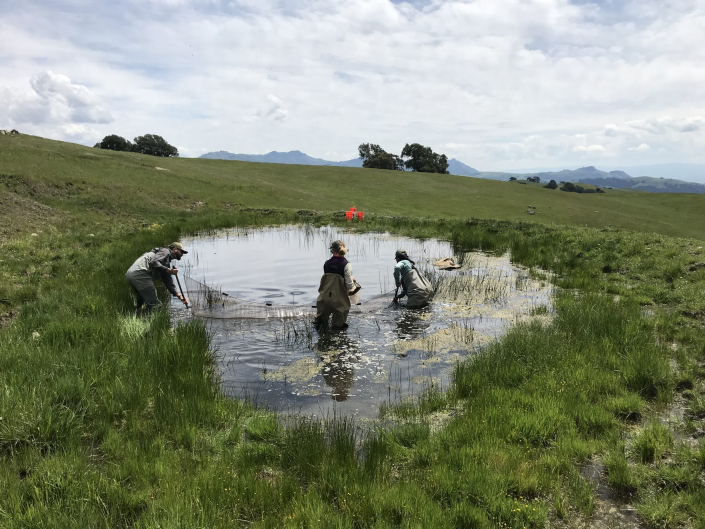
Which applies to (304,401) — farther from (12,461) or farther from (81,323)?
(81,323)

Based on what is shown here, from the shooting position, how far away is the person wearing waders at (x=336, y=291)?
10773mm

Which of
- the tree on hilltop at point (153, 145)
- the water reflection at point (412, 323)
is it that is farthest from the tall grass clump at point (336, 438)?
the tree on hilltop at point (153, 145)

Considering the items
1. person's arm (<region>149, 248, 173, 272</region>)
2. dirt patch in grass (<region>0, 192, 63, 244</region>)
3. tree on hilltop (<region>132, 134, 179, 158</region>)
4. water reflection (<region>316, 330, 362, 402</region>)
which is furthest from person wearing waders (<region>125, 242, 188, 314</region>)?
tree on hilltop (<region>132, 134, 179, 158</region>)

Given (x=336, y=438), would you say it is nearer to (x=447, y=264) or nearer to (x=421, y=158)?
(x=447, y=264)

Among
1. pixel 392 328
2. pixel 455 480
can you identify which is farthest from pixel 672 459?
pixel 392 328

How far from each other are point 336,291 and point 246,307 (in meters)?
3.22

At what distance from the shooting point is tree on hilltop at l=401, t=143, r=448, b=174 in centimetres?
11225

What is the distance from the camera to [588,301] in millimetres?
11523

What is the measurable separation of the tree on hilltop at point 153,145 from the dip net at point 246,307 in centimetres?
11103

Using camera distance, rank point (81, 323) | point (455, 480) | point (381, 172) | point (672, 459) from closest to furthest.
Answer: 1. point (455, 480)
2. point (672, 459)
3. point (81, 323)
4. point (381, 172)

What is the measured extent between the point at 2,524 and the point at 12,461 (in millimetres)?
1047

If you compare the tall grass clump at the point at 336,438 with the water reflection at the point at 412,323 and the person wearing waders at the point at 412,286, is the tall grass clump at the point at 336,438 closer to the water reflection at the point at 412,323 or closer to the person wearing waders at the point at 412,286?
the water reflection at the point at 412,323

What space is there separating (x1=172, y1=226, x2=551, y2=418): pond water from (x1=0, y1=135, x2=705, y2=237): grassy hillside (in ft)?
41.9

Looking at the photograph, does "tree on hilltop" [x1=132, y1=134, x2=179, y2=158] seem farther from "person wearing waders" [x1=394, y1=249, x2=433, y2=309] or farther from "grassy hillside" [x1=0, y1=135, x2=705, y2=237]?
"person wearing waders" [x1=394, y1=249, x2=433, y2=309]
